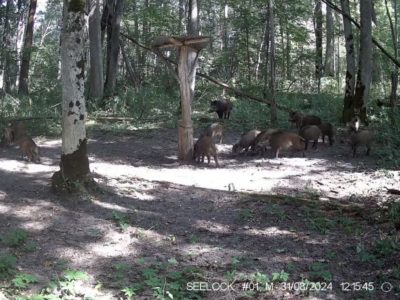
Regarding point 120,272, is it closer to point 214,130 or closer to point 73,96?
point 73,96

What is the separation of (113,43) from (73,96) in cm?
1321

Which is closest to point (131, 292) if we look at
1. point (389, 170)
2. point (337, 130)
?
point (389, 170)

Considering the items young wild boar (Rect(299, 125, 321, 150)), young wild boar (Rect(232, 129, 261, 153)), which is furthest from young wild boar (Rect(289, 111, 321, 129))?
young wild boar (Rect(232, 129, 261, 153))

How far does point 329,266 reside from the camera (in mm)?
5672

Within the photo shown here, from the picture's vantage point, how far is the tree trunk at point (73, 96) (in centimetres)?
753

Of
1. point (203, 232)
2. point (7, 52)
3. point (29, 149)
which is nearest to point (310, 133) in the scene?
point (203, 232)

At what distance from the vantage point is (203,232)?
274 inches

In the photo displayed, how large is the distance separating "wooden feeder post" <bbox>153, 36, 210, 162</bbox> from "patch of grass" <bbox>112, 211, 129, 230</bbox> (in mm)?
4449

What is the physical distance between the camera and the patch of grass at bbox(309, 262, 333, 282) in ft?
17.4

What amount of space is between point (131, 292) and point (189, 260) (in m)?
1.17

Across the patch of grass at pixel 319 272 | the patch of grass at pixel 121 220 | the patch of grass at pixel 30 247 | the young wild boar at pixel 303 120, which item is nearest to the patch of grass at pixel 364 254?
the patch of grass at pixel 319 272

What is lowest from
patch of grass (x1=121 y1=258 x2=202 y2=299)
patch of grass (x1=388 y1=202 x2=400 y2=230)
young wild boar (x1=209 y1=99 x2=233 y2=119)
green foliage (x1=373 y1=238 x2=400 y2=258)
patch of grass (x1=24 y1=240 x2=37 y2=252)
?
patch of grass (x1=121 y1=258 x2=202 y2=299)

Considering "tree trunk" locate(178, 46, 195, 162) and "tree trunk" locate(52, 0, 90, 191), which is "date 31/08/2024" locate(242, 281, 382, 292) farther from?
"tree trunk" locate(178, 46, 195, 162)

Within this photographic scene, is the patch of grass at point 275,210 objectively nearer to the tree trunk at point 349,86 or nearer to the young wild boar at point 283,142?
the young wild boar at point 283,142
